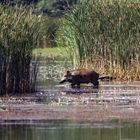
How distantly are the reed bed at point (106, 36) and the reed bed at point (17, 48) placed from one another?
453 cm

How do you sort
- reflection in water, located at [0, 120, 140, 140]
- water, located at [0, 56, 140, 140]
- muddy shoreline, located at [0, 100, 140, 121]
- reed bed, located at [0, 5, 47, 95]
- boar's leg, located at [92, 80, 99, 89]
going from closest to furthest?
reflection in water, located at [0, 120, 140, 140]
water, located at [0, 56, 140, 140]
muddy shoreline, located at [0, 100, 140, 121]
reed bed, located at [0, 5, 47, 95]
boar's leg, located at [92, 80, 99, 89]

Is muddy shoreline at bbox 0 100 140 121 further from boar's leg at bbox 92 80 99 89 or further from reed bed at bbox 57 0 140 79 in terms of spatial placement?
reed bed at bbox 57 0 140 79

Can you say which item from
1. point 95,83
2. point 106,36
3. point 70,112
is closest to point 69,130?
point 70,112

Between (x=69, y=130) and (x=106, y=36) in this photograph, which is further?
(x=106, y=36)

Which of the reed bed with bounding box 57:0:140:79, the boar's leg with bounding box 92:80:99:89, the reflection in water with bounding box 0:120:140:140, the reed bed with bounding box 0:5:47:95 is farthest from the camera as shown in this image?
the reed bed with bounding box 57:0:140:79

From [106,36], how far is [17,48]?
5.79 metres

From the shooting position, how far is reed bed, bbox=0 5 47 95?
20.4 m

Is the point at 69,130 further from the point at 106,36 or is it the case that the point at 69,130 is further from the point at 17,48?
the point at 106,36

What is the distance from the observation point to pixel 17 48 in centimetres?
2095

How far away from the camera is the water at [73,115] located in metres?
13.7

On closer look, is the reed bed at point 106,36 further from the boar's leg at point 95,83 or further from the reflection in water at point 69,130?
the reflection in water at point 69,130

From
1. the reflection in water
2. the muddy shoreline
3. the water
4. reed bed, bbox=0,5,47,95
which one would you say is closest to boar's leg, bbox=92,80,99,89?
the water

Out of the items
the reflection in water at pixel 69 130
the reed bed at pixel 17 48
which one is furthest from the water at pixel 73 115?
the reed bed at pixel 17 48

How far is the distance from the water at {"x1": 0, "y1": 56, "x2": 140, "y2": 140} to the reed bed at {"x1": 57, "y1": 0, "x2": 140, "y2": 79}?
253 centimetres
